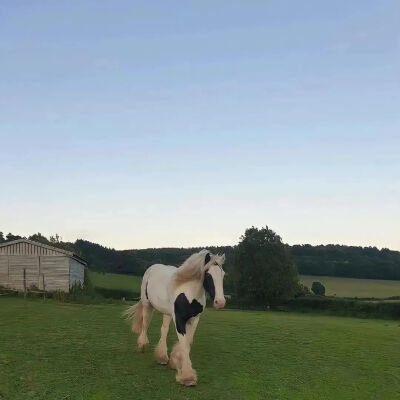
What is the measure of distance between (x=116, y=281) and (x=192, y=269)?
5321 cm

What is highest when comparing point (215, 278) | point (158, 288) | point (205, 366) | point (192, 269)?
point (192, 269)

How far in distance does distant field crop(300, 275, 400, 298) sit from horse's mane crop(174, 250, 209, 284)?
57.9m

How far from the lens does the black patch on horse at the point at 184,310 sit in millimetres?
9048

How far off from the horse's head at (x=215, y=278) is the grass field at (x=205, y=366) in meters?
1.59

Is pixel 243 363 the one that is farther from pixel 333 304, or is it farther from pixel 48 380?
pixel 333 304

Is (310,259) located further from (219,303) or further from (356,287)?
(219,303)

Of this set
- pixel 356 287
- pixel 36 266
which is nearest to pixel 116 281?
pixel 36 266

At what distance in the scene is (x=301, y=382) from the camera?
363 inches

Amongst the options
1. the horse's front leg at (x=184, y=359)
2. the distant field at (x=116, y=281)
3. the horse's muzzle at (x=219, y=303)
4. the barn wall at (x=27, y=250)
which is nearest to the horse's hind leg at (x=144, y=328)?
the horse's front leg at (x=184, y=359)

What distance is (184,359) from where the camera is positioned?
871 cm

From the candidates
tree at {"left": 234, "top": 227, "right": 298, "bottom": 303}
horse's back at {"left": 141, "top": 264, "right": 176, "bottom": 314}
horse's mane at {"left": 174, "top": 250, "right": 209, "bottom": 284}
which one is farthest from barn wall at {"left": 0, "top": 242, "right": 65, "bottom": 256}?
tree at {"left": 234, "top": 227, "right": 298, "bottom": 303}

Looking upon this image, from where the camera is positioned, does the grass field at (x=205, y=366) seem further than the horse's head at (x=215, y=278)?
No

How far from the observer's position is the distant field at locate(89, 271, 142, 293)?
5606cm

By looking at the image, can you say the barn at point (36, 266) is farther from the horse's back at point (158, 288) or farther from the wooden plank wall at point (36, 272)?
the horse's back at point (158, 288)
